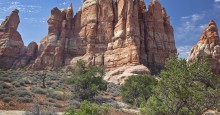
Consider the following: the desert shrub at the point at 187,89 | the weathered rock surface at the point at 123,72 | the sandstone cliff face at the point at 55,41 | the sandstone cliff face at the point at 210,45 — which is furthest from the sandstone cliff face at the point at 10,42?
the desert shrub at the point at 187,89

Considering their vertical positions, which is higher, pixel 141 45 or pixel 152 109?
pixel 141 45

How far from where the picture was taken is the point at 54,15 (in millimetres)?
87812

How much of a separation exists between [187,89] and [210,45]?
76507mm

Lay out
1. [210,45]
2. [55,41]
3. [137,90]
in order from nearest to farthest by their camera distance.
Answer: [137,90] → [55,41] → [210,45]

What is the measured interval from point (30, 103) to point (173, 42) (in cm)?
6690

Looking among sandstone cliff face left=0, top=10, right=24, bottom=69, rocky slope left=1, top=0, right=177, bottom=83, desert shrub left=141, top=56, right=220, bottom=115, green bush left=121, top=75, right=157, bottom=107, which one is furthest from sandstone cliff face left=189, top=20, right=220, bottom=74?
desert shrub left=141, top=56, right=220, bottom=115

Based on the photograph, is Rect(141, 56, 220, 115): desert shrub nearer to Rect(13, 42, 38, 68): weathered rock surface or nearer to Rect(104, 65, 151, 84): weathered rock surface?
Rect(104, 65, 151, 84): weathered rock surface

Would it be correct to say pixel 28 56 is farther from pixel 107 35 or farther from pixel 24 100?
pixel 24 100

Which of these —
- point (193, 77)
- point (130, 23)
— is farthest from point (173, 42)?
point (193, 77)

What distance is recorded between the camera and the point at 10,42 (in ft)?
284

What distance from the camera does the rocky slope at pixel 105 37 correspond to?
73.8 metres

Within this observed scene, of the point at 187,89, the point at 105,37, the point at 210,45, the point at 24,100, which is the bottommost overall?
the point at 24,100

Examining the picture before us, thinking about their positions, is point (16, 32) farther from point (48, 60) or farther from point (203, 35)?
point (203, 35)

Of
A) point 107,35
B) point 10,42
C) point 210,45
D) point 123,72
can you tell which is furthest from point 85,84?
point 210,45
